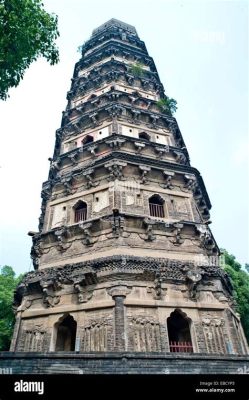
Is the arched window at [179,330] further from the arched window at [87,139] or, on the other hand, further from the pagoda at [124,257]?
the arched window at [87,139]

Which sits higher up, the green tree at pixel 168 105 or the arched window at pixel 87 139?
the green tree at pixel 168 105

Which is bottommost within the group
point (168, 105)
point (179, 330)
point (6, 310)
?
point (179, 330)

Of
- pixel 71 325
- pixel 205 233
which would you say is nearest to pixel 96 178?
pixel 205 233

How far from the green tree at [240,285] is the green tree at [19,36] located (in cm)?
1514

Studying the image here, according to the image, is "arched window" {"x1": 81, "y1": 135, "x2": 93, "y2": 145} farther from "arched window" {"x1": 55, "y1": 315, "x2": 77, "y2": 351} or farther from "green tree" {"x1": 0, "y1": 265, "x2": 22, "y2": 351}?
"green tree" {"x1": 0, "y1": 265, "x2": 22, "y2": 351}

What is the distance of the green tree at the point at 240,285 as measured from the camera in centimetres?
1848

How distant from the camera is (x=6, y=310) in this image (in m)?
19.4

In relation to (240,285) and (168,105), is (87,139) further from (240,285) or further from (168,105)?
(240,285)

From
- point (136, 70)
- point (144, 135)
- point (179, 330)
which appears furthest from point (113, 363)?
point (136, 70)

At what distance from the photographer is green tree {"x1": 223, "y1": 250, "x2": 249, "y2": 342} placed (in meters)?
18.5

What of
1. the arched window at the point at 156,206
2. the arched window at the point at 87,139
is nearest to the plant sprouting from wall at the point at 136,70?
the arched window at the point at 87,139

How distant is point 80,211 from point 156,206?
9.29 feet

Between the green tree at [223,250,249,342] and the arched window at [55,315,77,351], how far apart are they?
413 inches
